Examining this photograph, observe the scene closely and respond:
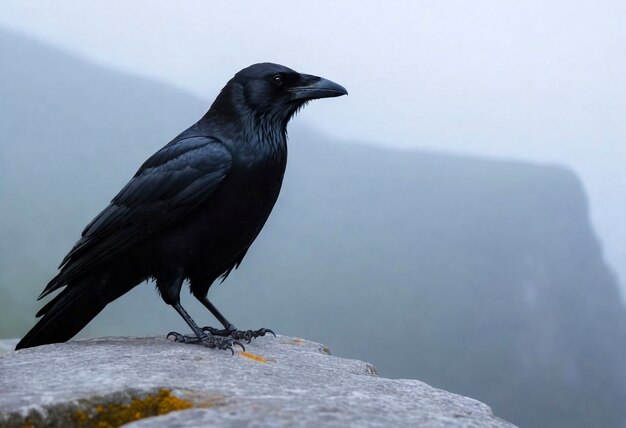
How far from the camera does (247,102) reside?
443 cm

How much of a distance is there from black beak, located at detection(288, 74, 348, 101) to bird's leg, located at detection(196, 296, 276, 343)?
1264 millimetres

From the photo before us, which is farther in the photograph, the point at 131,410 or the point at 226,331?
the point at 226,331

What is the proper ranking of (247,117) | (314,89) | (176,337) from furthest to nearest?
(314,89), (247,117), (176,337)

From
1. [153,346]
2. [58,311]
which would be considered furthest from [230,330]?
[58,311]

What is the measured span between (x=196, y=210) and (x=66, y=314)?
97 centimetres

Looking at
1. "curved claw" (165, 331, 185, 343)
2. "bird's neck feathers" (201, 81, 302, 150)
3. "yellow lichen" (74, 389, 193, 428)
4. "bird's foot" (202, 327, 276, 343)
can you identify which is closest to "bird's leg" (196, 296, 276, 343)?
"bird's foot" (202, 327, 276, 343)

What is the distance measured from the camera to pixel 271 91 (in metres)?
4.46

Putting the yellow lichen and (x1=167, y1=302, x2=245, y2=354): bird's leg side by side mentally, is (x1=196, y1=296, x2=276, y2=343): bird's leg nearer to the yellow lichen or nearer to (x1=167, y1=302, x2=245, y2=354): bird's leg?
(x1=167, y1=302, x2=245, y2=354): bird's leg

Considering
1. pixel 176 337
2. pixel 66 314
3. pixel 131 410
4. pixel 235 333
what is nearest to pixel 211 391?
pixel 131 410

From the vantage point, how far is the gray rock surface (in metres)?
2.49

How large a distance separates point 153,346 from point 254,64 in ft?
5.37

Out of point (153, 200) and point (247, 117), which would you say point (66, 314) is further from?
point (247, 117)

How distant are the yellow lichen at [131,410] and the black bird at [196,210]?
43.1 inches

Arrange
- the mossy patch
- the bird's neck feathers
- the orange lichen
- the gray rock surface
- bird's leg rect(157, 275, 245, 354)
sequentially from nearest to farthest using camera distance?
the gray rock surface < the mossy patch < the orange lichen < bird's leg rect(157, 275, 245, 354) < the bird's neck feathers
